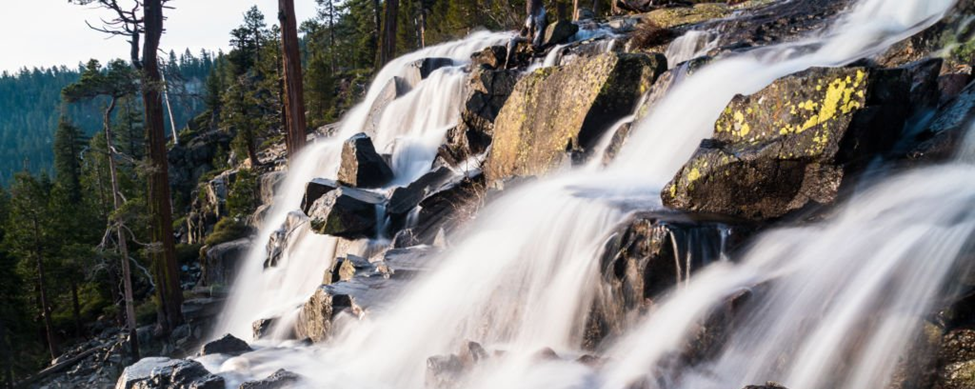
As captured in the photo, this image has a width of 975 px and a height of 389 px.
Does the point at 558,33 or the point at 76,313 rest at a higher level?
the point at 558,33

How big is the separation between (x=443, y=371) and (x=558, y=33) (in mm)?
12784

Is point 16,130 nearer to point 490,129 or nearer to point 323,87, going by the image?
point 323,87

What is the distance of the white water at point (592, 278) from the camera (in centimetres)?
560

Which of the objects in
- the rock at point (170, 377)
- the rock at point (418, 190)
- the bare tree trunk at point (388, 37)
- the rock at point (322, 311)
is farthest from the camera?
the bare tree trunk at point (388, 37)

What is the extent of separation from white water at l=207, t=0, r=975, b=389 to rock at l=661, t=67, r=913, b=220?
1.76 ft

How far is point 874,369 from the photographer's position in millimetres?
4637

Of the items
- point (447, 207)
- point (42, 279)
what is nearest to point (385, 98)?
point (447, 207)

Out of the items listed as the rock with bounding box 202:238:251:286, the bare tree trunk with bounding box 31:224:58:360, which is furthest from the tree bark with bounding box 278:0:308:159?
the bare tree trunk with bounding box 31:224:58:360

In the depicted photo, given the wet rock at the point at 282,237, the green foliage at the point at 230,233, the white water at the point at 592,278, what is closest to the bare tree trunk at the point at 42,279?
the green foliage at the point at 230,233

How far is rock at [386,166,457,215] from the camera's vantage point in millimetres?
13203

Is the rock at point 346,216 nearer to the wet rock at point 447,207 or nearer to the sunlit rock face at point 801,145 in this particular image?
the wet rock at point 447,207

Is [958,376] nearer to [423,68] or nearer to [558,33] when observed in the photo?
[558,33]

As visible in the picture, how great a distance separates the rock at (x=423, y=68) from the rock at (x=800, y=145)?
49.0 ft

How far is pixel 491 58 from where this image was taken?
18.5 meters
